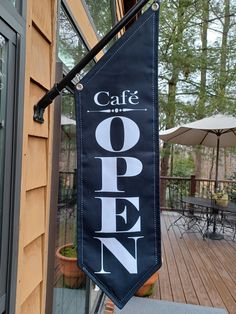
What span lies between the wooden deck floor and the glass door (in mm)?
2784

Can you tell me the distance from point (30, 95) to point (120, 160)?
38 cm

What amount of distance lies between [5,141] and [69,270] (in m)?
1.23

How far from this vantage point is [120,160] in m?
1.12

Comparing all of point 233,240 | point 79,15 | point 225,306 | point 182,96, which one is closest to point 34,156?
point 79,15

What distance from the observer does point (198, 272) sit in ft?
13.1

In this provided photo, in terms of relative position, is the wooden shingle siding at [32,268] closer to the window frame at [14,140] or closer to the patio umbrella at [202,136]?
the window frame at [14,140]

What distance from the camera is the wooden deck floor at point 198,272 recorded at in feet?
10.9

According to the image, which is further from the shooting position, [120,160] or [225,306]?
[225,306]

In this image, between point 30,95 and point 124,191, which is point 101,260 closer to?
point 124,191

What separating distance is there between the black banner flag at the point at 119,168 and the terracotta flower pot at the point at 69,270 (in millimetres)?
569

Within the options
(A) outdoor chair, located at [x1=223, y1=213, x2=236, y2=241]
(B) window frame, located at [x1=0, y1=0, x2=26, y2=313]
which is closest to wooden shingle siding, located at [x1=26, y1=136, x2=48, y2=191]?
(B) window frame, located at [x1=0, y1=0, x2=26, y2=313]

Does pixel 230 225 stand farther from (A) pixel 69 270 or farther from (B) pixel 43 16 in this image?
(B) pixel 43 16

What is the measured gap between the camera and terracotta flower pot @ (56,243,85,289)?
66.6 inches

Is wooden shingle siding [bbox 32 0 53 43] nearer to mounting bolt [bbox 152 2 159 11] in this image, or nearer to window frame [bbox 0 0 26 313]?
window frame [bbox 0 0 26 313]
